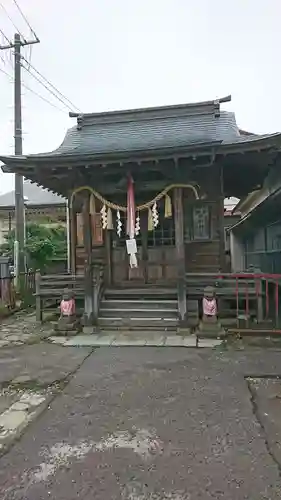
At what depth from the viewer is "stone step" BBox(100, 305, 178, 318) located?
7758 mm

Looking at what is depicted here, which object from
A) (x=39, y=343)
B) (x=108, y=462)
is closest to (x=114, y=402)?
(x=108, y=462)

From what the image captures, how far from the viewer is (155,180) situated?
8117 millimetres

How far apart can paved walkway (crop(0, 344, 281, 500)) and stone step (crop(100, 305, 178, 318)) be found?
247cm

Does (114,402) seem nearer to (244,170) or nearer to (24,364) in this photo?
(24,364)

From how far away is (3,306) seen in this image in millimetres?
9656

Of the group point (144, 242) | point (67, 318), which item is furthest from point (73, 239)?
point (67, 318)

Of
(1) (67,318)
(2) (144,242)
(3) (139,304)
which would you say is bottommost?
(1) (67,318)

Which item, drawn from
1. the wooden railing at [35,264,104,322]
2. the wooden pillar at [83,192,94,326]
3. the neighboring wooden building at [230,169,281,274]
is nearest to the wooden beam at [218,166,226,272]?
the neighboring wooden building at [230,169,281,274]

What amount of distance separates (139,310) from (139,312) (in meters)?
0.05

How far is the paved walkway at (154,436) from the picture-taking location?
2432 millimetres

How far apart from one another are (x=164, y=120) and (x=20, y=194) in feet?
17.7

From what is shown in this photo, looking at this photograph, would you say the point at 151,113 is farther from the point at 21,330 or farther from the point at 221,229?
the point at 21,330

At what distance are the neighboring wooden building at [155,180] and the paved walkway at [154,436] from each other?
2.81 m

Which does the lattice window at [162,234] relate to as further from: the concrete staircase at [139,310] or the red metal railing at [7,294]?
the red metal railing at [7,294]
